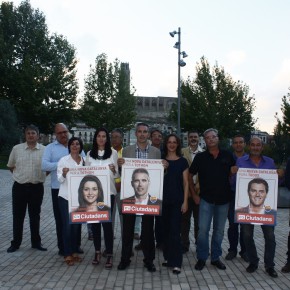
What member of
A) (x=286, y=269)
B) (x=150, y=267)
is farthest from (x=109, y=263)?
(x=286, y=269)

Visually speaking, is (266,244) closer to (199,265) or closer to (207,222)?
(207,222)

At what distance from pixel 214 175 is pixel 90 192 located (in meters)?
1.78

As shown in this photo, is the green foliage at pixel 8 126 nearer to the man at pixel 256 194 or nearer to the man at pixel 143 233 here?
the man at pixel 143 233

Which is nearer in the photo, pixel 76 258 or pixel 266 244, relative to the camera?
pixel 266 244

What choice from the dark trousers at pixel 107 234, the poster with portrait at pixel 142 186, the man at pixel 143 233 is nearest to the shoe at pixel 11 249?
the dark trousers at pixel 107 234

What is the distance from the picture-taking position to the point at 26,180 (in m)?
7.07

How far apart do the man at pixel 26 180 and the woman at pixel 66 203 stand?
93cm

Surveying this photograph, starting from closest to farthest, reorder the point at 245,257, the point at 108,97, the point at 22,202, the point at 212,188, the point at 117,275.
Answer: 1. the point at 117,275
2. the point at 212,188
3. the point at 245,257
4. the point at 22,202
5. the point at 108,97

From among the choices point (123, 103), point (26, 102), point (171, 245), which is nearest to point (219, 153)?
point (171, 245)

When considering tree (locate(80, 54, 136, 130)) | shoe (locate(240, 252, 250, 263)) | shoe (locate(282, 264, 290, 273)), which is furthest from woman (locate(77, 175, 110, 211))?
tree (locate(80, 54, 136, 130))

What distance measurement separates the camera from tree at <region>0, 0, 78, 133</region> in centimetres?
3922

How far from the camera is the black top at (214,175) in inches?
238

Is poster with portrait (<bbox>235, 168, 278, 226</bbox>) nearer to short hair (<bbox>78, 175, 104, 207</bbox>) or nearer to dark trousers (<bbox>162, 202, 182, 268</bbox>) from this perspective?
dark trousers (<bbox>162, 202, 182, 268</bbox>)

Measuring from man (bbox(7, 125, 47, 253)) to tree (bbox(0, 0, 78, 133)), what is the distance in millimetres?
32901
